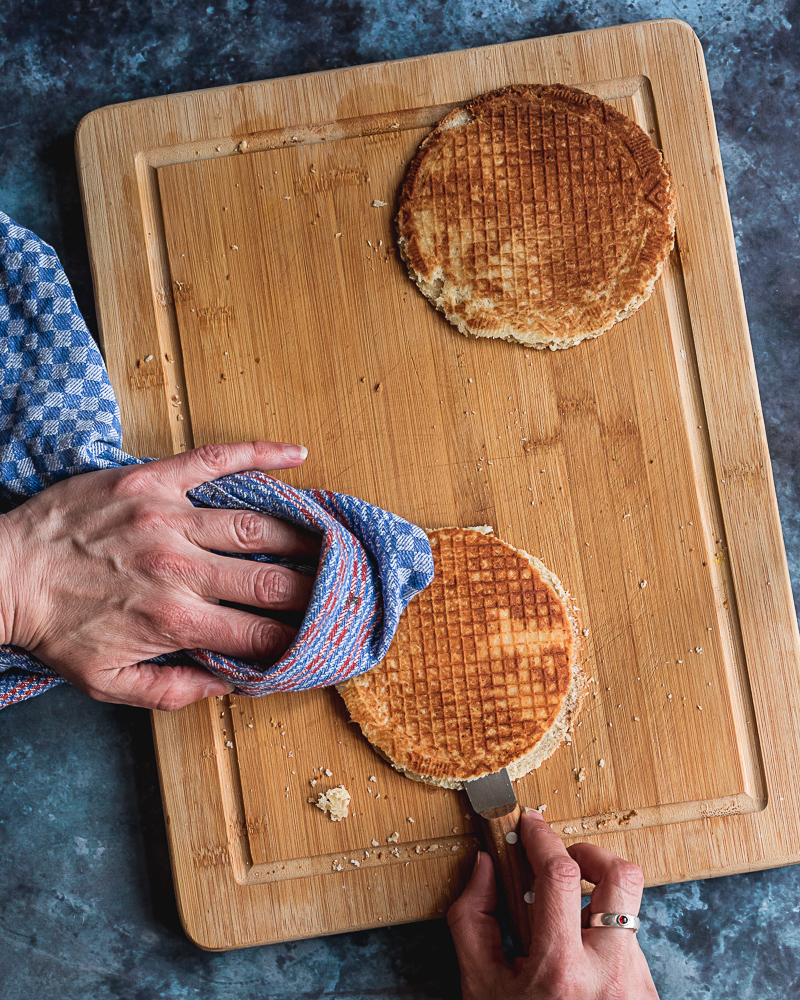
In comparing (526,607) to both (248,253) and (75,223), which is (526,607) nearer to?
(248,253)

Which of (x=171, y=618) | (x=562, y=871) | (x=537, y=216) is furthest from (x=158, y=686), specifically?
(x=537, y=216)

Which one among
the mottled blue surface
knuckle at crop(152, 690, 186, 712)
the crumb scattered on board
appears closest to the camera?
knuckle at crop(152, 690, 186, 712)

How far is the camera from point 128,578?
139 cm

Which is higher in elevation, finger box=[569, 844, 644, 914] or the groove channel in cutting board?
the groove channel in cutting board

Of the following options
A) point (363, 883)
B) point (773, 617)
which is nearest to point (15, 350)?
point (363, 883)

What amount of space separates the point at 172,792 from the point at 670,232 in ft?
5.24

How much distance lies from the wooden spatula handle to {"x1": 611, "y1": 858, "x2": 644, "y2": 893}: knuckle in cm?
17

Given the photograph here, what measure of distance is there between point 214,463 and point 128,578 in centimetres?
27

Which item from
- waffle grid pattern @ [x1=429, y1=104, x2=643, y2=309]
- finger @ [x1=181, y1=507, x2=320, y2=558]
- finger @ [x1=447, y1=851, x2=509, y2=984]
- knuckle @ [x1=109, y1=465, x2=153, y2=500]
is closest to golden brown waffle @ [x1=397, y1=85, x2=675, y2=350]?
Result: waffle grid pattern @ [x1=429, y1=104, x2=643, y2=309]

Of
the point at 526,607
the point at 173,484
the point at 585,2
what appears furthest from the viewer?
the point at 585,2

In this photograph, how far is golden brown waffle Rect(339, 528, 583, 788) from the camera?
1554 millimetres

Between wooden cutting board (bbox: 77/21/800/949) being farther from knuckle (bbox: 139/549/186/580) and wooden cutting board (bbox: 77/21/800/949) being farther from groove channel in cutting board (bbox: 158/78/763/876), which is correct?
knuckle (bbox: 139/549/186/580)

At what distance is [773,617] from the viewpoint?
5.24ft

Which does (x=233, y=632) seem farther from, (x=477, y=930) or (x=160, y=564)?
(x=477, y=930)
